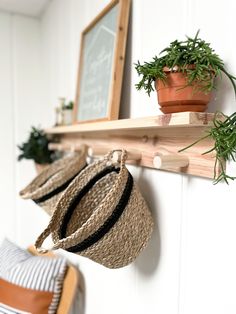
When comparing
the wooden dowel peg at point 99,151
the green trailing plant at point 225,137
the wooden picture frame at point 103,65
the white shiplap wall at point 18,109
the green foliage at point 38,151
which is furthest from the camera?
the white shiplap wall at point 18,109

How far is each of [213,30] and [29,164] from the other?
1.77m

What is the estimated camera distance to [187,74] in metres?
0.60

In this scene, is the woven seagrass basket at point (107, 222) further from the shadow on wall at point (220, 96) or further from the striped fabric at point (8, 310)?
the striped fabric at point (8, 310)

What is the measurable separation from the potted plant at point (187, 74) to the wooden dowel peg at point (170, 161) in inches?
4.5

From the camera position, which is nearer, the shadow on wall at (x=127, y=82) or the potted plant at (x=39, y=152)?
the shadow on wall at (x=127, y=82)

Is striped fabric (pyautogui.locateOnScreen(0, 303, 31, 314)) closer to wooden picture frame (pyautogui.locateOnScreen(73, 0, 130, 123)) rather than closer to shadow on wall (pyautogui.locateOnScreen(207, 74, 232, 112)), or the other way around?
wooden picture frame (pyautogui.locateOnScreen(73, 0, 130, 123))

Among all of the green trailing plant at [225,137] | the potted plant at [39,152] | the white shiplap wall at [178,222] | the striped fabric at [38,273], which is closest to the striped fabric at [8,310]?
the striped fabric at [38,273]

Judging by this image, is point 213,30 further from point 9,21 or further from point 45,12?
point 9,21

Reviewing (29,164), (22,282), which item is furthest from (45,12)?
(22,282)

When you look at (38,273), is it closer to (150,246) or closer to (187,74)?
(150,246)

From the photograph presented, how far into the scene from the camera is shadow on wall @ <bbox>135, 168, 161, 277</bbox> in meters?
0.87

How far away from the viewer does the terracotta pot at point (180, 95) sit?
2.03 feet

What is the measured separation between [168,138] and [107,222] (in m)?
0.27

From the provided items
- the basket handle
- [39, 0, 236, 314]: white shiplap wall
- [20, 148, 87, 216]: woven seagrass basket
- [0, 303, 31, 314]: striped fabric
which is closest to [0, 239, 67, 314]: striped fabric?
[0, 303, 31, 314]: striped fabric
